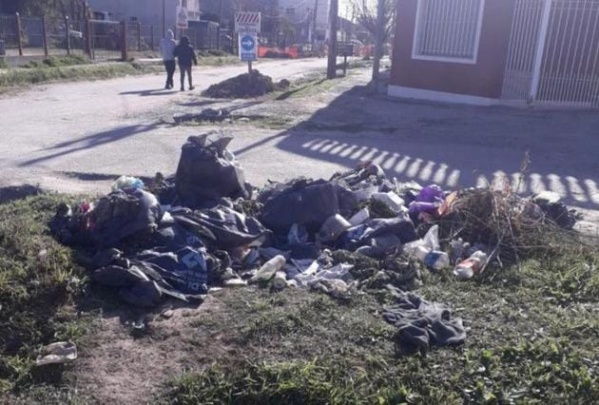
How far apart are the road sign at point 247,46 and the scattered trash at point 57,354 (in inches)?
590

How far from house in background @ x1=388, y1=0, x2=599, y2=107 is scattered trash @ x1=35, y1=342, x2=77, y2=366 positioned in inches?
556

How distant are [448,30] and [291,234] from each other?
1252 centimetres

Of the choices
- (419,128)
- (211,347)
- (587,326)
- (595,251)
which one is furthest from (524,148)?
(211,347)

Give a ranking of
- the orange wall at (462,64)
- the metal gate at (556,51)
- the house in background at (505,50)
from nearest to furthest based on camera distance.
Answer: the metal gate at (556,51), the house in background at (505,50), the orange wall at (462,64)

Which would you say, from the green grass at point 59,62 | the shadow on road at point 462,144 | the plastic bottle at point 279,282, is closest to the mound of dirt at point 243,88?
Answer: the shadow on road at point 462,144

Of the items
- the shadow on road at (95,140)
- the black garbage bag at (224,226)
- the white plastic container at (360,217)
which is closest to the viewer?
the black garbage bag at (224,226)

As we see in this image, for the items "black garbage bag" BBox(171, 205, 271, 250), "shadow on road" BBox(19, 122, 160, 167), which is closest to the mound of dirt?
"shadow on road" BBox(19, 122, 160, 167)

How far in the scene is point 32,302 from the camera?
3.78 meters

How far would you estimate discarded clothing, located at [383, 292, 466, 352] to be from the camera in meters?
3.62

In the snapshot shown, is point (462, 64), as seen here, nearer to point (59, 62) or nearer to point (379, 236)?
point (379, 236)

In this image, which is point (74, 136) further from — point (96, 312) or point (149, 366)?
point (149, 366)

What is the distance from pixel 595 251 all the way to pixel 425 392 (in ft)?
9.53

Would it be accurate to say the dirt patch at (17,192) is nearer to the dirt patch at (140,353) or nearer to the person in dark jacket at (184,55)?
the dirt patch at (140,353)

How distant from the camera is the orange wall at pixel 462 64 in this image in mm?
15109
